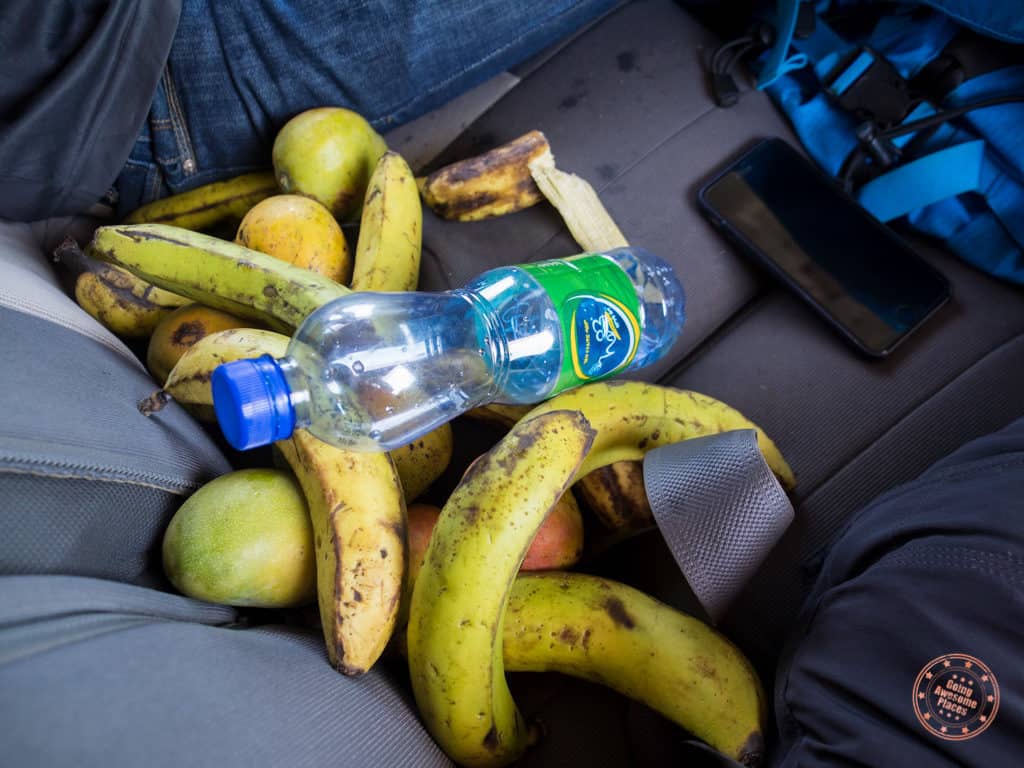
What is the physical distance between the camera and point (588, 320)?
84 cm

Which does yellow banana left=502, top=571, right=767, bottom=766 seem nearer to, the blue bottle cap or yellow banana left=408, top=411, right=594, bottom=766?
yellow banana left=408, top=411, right=594, bottom=766

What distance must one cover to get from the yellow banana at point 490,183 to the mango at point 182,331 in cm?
38

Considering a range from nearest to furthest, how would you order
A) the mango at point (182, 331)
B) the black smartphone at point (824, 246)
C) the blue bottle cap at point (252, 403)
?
the blue bottle cap at point (252, 403)
the mango at point (182, 331)
the black smartphone at point (824, 246)

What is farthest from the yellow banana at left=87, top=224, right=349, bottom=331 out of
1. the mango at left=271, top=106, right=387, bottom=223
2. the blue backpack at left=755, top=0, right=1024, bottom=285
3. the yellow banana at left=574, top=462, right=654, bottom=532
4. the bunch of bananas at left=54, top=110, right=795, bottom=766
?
the blue backpack at left=755, top=0, right=1024, bottom=285

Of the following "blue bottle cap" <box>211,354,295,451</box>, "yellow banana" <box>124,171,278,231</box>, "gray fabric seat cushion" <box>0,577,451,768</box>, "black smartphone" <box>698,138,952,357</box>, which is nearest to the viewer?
"gray fabric seat cushion" <box>0,577,451,768</box>

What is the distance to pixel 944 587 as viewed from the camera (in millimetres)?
529

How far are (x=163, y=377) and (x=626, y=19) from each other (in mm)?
971

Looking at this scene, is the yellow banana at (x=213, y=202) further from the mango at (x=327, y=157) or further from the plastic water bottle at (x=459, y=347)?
the plastic water bottle at (x=459, y=347)

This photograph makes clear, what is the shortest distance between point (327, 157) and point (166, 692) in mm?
788

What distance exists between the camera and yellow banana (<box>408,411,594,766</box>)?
639 millimetres

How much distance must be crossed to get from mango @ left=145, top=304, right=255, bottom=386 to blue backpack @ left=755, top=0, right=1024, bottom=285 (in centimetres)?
96

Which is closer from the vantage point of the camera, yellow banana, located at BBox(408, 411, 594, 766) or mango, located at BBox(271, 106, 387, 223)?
yellow banana, located at BBox(408, 411, 594, 766)

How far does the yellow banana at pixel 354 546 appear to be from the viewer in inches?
25.7

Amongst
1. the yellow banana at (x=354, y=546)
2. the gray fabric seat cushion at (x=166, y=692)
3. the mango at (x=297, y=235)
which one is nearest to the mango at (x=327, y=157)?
the mango at (x=297, y=235)
